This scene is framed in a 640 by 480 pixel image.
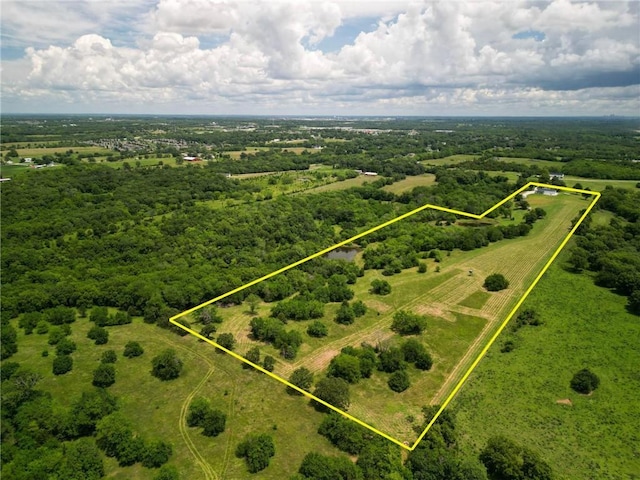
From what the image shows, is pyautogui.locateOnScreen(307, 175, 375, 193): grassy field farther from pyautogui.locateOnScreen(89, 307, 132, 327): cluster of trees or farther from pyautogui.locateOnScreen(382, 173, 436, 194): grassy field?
pyautogui.locateOnScreen(89, 307, 132, 327): cluster of trees

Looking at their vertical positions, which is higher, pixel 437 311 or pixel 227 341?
pixel 437 311

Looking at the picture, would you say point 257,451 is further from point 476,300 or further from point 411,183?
point 411,183

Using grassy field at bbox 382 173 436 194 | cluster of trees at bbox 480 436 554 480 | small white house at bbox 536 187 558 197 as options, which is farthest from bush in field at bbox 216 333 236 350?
grassy field at bbox 382 173 436 194

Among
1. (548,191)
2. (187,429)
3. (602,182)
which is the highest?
(548,191)

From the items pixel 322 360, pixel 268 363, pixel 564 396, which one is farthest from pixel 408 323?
pixel 564 396

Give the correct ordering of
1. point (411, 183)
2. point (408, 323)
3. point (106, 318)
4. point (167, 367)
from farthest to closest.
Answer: point (411, 183)
point (106, 318)
point (167, 367)
point (408, 323)

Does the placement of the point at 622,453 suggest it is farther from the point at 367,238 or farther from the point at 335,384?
the point at 367,238

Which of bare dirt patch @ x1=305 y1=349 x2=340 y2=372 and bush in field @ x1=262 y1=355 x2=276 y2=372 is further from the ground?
bare dirt patch @ x1=305 y1=349 x2=340 y2=372

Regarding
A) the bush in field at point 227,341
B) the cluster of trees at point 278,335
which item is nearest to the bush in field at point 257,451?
the cluster of trees at point 278,335
